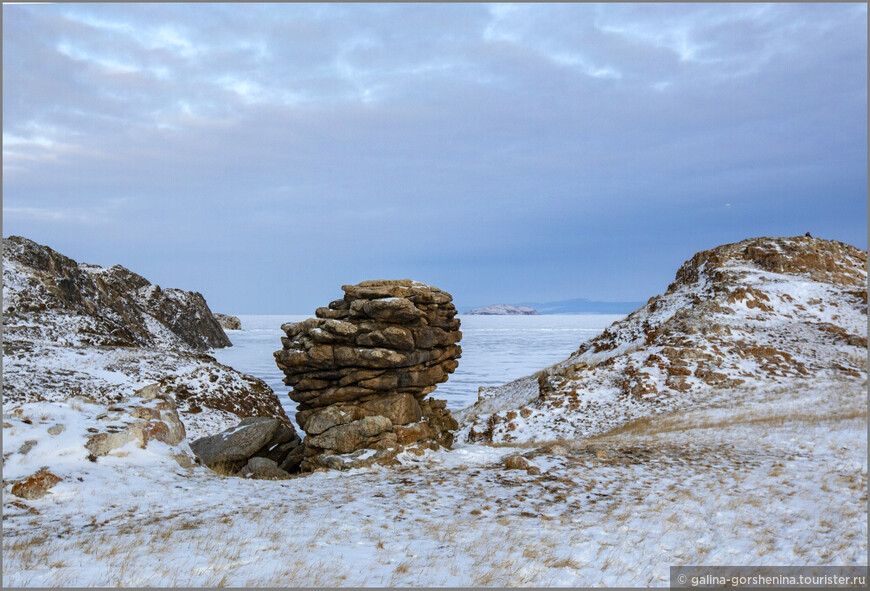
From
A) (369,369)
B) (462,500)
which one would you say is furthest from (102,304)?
(462,500)

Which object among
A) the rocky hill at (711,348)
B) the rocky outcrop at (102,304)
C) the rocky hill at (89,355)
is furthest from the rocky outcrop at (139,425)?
the rocky outcrop at (102,304)

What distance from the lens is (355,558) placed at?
8094mm

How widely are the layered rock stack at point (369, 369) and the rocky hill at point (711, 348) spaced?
10752 mm

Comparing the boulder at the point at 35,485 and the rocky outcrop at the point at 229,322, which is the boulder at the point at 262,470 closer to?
the boulder at the point at 35,485

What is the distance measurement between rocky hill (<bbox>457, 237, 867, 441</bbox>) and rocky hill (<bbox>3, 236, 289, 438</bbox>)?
592 inches

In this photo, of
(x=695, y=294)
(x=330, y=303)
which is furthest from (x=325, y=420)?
(x=695, y=294)

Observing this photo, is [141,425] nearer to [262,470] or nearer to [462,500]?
[262,470]

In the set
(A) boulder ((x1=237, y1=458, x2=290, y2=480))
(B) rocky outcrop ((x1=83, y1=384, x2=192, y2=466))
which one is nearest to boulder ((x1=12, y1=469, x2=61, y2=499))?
(B) rocky outcrop ((x1=83, y1=384, x2=192, y2=466))

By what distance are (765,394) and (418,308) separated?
1970cm

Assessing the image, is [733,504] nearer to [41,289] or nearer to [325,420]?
[325,420]

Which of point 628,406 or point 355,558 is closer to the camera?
point 355,558

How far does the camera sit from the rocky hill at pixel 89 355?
88.8 ft

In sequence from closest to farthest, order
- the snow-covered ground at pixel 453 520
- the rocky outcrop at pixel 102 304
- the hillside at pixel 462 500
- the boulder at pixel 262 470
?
the snow-covered ground at pixel 453 520 < the hillside at pixel 462 500 < the boulder at pixel 262 470 < the rocky outcrop at pixel 102 304

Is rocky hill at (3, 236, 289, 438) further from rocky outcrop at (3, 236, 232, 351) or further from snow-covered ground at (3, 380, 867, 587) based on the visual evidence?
snow-covered ground at (3, 380, 867, 587)
